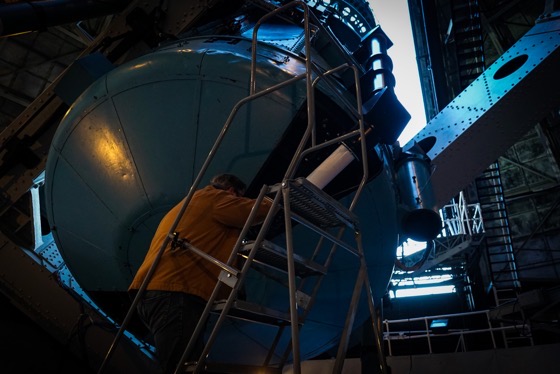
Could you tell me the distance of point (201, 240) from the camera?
280 cm

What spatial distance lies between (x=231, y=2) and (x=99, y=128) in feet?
9.08

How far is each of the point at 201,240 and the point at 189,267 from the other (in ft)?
0.61

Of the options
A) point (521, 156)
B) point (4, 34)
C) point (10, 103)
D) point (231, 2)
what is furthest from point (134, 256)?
point (521, 156)

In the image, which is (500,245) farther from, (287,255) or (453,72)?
(287,255)

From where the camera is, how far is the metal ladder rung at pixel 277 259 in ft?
7.83

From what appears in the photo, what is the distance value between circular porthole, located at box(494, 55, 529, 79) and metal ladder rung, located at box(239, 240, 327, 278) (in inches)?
211

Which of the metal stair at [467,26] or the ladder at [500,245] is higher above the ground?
the metal stair at [467,26]

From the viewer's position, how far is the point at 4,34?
4.58 metres

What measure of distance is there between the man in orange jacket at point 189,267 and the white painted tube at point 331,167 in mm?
582

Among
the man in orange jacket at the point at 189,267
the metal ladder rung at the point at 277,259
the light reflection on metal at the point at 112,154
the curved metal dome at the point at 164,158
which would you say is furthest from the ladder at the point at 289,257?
the light reflection on metal at the point at 112,154

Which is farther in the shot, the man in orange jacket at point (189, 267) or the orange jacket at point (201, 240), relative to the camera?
the orange jacket at point (201, 240)

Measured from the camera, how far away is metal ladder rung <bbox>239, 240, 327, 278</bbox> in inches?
93.9

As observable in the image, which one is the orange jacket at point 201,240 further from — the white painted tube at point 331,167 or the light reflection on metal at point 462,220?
the light reflection on metal at point 462,220

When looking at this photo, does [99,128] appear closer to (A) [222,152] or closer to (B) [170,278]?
(A) [222,152]
